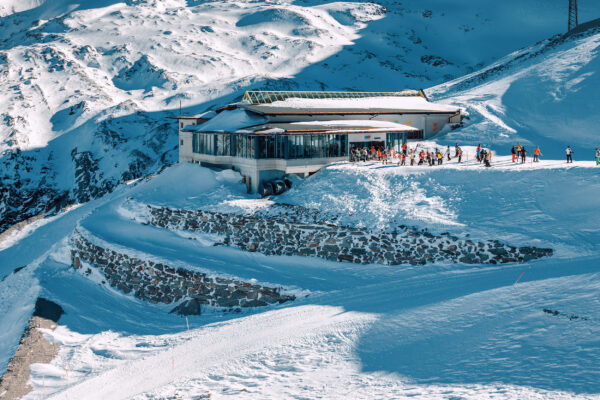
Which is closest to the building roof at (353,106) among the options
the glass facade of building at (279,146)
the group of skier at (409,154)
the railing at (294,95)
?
the railing at (294,95)

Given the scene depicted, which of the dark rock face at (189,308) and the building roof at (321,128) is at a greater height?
the building roof at (321,128)

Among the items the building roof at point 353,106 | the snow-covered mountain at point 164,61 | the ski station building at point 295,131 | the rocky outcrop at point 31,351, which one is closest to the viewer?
the rocky outcrop at point 31,351

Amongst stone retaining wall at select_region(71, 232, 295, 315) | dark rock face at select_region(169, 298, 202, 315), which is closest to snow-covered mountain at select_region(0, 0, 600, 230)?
stone retaining wall at select_region(71, 232, 295, 315)

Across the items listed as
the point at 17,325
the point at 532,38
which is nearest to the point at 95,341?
the point at 17,325

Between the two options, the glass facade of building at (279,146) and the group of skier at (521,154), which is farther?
the glass facade of building at (279,146)

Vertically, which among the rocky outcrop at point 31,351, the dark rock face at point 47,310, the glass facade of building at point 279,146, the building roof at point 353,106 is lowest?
the rocky outcrop at point 31,351

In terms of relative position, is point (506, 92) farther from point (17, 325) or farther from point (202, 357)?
point (17, 325)

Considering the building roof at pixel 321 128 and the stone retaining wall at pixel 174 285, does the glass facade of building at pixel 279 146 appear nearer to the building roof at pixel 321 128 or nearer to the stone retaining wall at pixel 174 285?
the building roof at pixel 321 128

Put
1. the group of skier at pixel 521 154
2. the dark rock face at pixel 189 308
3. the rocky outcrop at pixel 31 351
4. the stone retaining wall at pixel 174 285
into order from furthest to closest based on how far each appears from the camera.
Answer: the group of skier at pixel 521 154 < the dark rock face at pixel 189 308 < the stone retaining wall at pixel 174 285 < the rocky outcrop at pixel 31 351
